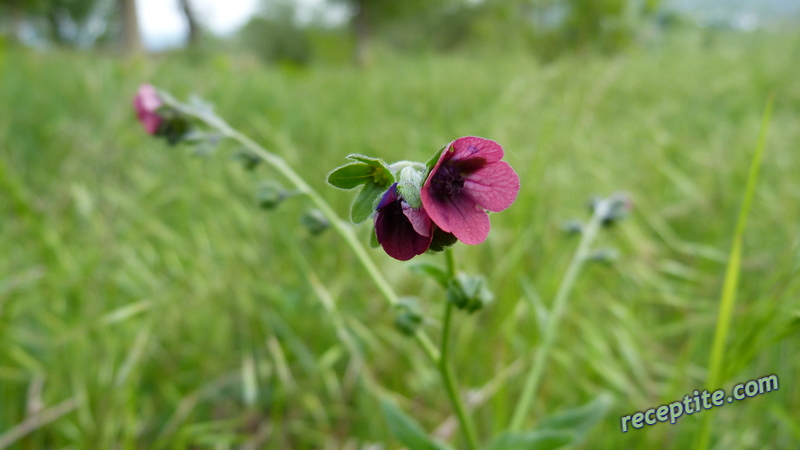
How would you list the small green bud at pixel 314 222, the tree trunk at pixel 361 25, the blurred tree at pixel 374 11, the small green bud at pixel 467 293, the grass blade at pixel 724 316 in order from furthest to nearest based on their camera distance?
the blurred tree at pixel 374 11
the tree trunk at pixel 361 25
the small green bud at pixel 314 222
the grass blade at pixel 724 316
the small green bud at pixel 467 293

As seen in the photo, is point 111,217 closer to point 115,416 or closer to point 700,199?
point 115,416

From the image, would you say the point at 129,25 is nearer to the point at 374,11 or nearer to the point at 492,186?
the point at 374,11

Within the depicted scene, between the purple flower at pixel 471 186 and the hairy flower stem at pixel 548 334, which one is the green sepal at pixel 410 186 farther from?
the hairy flower stem at pixel 548 334


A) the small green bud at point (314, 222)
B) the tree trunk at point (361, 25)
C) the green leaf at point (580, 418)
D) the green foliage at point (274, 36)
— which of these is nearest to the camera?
the green leaf at point (580, 418)

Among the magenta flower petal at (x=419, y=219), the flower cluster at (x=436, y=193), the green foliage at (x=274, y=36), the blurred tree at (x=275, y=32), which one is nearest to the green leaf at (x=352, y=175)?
the flower cluster at (x=436, y=193)

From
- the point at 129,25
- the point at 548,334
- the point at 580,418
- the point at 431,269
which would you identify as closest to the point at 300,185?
the point at 431,269

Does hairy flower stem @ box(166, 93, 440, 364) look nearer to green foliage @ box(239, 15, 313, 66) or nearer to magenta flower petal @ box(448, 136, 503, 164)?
magenta flower petal @ box(448, 136, 503, 164)
